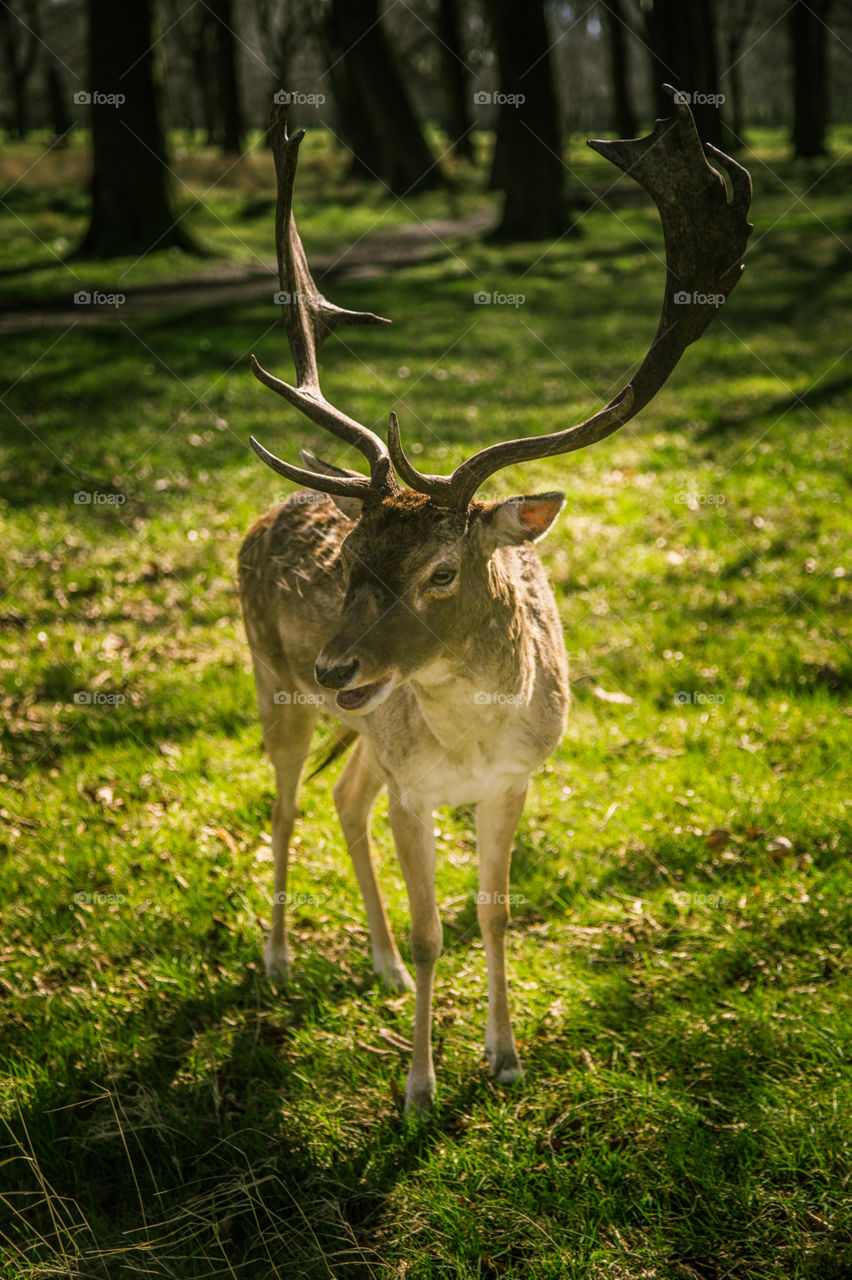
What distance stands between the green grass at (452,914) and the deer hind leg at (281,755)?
0.15 m

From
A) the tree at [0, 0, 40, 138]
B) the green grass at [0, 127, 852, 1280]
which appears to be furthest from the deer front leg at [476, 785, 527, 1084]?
the tree at [0, 0, 40, 138]

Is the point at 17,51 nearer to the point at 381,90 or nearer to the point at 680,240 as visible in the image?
the point at 381,90

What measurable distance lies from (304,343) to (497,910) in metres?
2.44

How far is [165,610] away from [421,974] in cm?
408

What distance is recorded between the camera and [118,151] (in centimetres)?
1460

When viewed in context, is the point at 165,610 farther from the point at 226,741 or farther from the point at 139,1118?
the point at 139,1118

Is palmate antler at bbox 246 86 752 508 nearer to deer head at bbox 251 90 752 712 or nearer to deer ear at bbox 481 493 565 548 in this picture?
deer head at bbox 251 90 752 712

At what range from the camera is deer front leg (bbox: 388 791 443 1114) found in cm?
381

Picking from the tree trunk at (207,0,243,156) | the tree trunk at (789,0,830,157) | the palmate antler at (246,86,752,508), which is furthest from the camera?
the tree trunk at (207,0,243,156)

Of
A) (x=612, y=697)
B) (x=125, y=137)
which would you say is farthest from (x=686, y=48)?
(x=612, y=697)

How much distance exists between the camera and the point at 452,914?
15.5ft

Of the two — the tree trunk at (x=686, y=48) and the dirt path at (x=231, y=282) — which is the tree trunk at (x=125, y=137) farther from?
the tree trunk at (x=686, y=48)

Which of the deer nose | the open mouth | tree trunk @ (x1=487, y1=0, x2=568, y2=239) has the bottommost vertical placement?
the open mouth

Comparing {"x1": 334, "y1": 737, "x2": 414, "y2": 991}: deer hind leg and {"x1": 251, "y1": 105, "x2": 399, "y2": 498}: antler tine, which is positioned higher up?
{"x1": 251, "y1": 105, "x2": 399, "y2": 498}: antler tine
